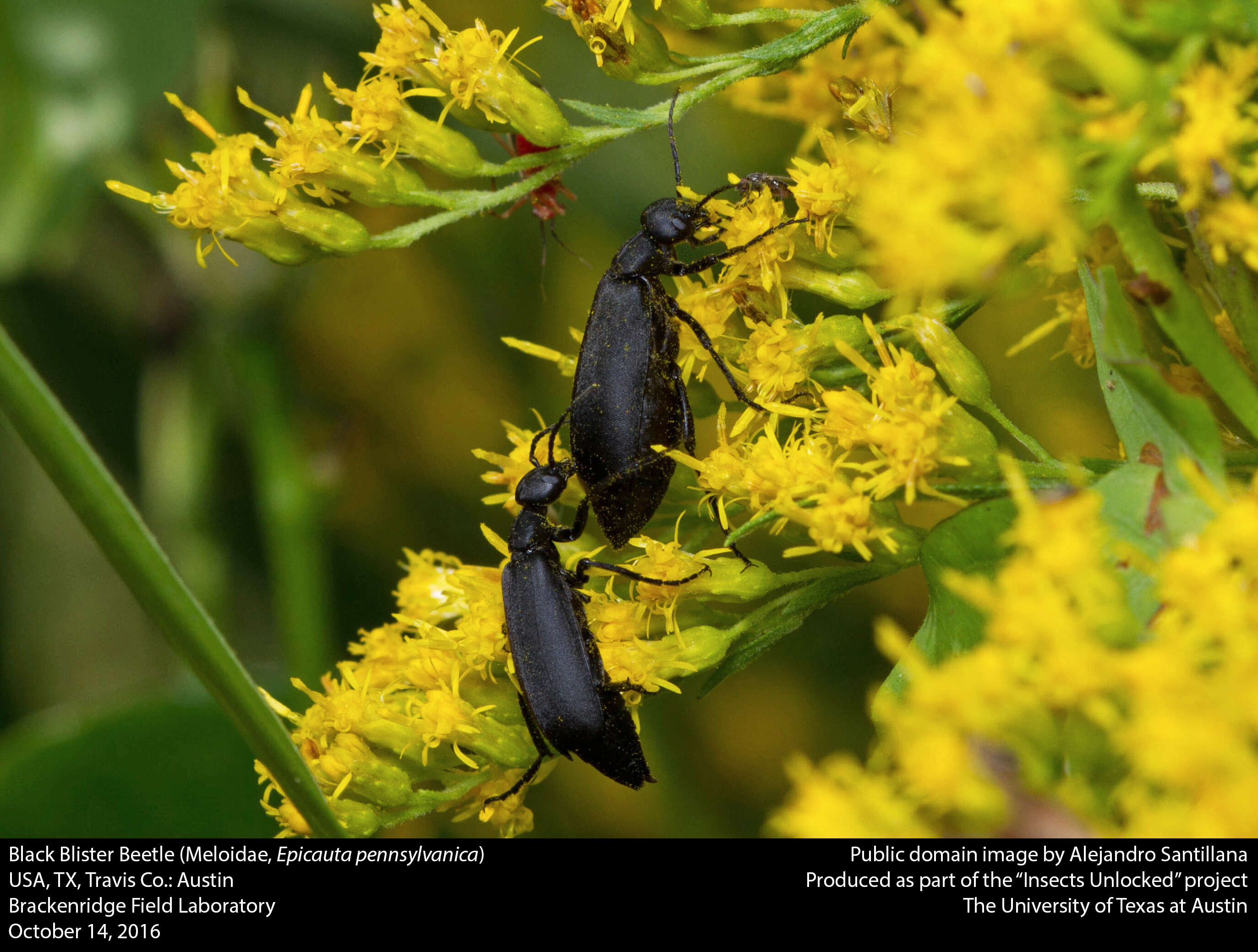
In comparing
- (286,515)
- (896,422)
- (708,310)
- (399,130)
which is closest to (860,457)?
(896,422)

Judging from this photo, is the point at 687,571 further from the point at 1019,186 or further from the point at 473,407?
the point at 473,407

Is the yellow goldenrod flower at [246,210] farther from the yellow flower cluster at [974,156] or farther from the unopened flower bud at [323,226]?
the yellow flower cluster at [974,156]

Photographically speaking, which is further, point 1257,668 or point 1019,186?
point 1019,186

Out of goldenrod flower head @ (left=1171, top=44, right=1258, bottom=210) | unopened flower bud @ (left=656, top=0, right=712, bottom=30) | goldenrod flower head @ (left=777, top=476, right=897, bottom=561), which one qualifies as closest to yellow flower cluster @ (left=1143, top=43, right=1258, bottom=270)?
goldenrod flower head @ (left=1171, top=44, right=1258, bottom=210)

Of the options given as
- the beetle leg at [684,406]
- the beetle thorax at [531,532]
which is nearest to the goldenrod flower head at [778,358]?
the beetle leg at [684,406]
